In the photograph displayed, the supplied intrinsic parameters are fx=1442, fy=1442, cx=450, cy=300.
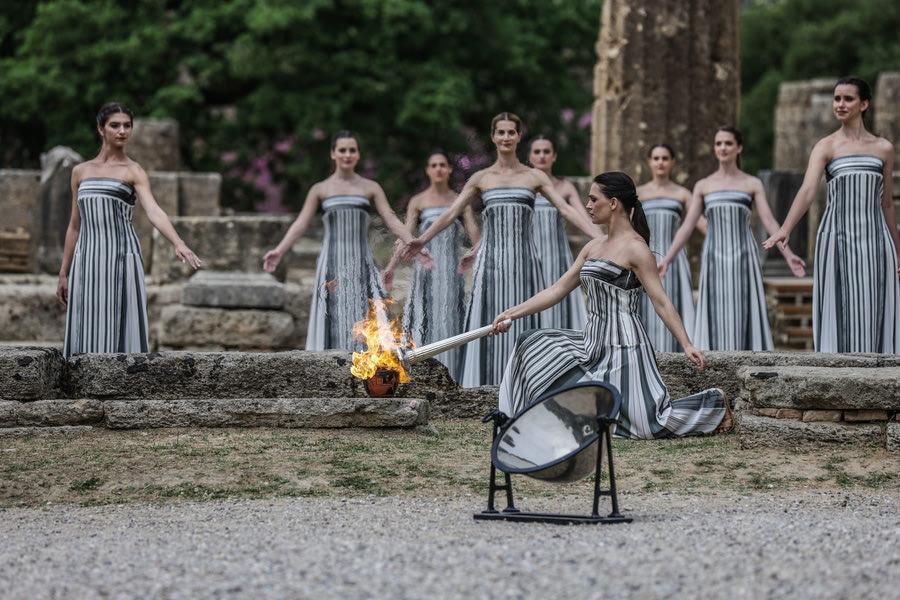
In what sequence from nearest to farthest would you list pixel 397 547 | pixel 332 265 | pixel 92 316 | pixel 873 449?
pixel 397 547
pixel 873 449
pixel 92 316
pixel 332 265

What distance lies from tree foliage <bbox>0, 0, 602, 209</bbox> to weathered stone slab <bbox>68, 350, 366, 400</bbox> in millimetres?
13816

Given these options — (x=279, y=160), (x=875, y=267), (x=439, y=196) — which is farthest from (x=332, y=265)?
(x=279, y=160)

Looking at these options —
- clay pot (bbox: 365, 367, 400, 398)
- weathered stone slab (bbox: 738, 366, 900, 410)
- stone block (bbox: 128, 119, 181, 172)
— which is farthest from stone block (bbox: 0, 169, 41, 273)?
weathered stone slab (bbox: 738, 366, 900, 410)

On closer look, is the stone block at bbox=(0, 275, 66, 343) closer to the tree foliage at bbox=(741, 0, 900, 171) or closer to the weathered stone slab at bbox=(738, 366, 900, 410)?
the weathered stone slab at bbox=(738, 366, 900, 410)

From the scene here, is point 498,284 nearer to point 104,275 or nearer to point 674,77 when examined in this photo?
point 104,275

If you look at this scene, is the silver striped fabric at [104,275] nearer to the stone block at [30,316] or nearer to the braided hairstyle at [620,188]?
the braided hairstyle at [620,188]

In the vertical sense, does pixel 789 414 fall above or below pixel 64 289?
below

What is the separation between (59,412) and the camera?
25.6 ft

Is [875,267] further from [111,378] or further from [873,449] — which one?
[111,378]

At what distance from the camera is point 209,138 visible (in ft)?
79.2

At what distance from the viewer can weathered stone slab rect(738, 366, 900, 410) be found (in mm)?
7316

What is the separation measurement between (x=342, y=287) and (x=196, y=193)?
6.81m

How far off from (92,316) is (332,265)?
1.98m

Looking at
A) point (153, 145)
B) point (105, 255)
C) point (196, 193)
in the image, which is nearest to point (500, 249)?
point (105, 255)
